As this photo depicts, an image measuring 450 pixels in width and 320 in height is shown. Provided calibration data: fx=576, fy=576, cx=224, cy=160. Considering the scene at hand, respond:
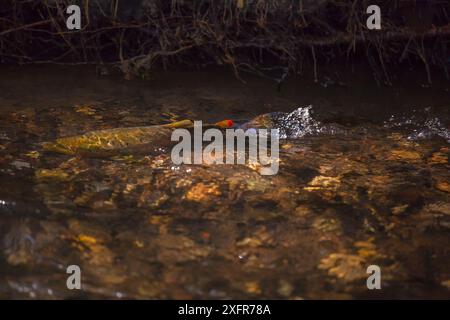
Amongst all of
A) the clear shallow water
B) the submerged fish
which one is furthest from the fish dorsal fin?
the clear shallow water

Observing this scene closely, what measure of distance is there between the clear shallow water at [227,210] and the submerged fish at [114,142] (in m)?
0.10

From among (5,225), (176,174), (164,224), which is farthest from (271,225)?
(5,225)

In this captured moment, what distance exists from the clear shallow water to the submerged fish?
102 mm

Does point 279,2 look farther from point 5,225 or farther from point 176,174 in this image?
point 5,225

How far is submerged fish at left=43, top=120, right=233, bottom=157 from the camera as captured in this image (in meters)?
3.26

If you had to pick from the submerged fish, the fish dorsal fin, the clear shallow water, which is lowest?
the clear shallow water

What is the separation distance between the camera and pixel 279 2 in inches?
186

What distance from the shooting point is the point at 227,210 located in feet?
8.81

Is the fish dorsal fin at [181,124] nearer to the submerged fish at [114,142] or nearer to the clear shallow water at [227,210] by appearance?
the submerged fish at [114,142]

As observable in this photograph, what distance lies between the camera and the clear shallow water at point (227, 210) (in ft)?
7.15

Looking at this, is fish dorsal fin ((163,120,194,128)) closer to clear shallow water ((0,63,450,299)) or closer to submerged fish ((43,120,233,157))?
submerged fish ((43,120,233,157))

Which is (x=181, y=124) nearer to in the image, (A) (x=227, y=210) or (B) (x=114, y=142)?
(B) (x=114, y=142)

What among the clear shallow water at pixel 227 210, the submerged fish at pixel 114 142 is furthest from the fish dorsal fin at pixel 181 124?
the clear shallow water at pixel 227 210
